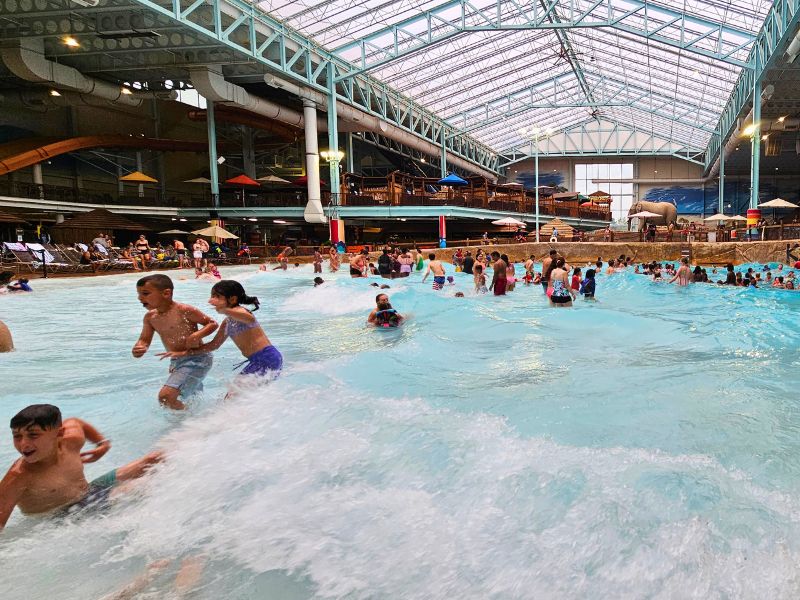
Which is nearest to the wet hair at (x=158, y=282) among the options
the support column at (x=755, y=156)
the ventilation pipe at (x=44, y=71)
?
the support column at (x=755, y=156)

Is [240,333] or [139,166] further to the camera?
[139,166]

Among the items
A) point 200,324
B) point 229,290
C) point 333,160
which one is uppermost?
point 333,160

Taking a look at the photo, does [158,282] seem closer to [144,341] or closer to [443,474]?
[144,341]

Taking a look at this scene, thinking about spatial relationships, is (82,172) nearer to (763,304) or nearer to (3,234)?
(3,234)

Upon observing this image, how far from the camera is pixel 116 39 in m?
19.4

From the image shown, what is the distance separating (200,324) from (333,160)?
20.9m

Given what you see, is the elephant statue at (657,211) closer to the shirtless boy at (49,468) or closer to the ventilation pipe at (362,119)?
the ventilation pipe at (362,119)

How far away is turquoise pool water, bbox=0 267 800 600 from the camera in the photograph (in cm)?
221

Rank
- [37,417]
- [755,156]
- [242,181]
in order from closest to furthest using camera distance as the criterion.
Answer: [37,417], [755,156], [242,181]

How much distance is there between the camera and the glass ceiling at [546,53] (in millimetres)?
19109

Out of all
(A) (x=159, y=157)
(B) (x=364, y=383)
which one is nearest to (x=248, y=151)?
(A) (x=159, y=157)

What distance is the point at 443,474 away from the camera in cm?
313

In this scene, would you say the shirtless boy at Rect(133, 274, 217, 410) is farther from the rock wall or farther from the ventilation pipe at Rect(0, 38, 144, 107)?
the ventilation pipe at Rect(0, 38, 144, 107)

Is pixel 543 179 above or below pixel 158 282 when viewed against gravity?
above
